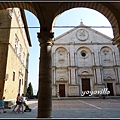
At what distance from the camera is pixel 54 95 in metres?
25.2

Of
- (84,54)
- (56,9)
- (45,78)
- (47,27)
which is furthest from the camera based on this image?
(84,54)

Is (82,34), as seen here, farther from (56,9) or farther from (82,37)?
(56,9)

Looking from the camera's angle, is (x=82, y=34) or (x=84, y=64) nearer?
(x=84, y=64)

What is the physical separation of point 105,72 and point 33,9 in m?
24.3

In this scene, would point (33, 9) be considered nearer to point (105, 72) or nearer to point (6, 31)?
A: point (6, 31)

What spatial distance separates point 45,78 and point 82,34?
2652cm

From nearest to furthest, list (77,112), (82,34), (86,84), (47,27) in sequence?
1. (47,27)
2. (77,112)
3. (86,84)
4. (82,34)

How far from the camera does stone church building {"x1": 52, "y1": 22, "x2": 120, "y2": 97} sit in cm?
2584

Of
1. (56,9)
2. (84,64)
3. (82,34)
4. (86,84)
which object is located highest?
(82,34)

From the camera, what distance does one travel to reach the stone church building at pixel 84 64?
2584 cm

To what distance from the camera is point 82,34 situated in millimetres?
29688

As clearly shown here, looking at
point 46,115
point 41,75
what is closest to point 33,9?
point 41,75

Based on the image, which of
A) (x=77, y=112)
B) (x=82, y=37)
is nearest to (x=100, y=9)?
(x=77, y=112)

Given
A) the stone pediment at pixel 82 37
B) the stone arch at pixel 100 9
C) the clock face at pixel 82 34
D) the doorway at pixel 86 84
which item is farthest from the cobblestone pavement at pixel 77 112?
the clock face at pixel 82 34
